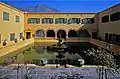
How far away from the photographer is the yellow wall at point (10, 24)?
107ft

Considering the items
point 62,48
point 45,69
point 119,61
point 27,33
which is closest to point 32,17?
point 27,33

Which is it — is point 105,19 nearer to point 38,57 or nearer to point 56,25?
point 56,25

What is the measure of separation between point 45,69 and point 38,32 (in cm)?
3673

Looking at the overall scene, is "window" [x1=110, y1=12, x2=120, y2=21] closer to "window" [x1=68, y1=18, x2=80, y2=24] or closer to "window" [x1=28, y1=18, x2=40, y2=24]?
"window" [x1=68, y1=18, x2=80, y2=24]

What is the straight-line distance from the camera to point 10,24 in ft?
122

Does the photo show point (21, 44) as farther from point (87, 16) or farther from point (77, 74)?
point (77, 74)

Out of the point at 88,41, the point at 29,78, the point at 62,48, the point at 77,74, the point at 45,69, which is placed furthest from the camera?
the point at 88,41

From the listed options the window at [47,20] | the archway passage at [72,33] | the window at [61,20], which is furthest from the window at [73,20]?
the window at [47,20]

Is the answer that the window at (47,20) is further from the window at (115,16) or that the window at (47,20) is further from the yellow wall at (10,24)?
the window at (115,16)

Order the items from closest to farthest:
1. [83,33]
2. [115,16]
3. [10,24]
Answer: [115,16]
[10,24]
[83,33]

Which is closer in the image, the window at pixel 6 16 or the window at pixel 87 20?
the window at pixel 6 16

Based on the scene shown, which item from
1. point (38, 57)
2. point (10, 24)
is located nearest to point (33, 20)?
point (10, 24)

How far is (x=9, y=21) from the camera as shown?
3653 centimetres

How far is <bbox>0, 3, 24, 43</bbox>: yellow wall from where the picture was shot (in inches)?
1282
